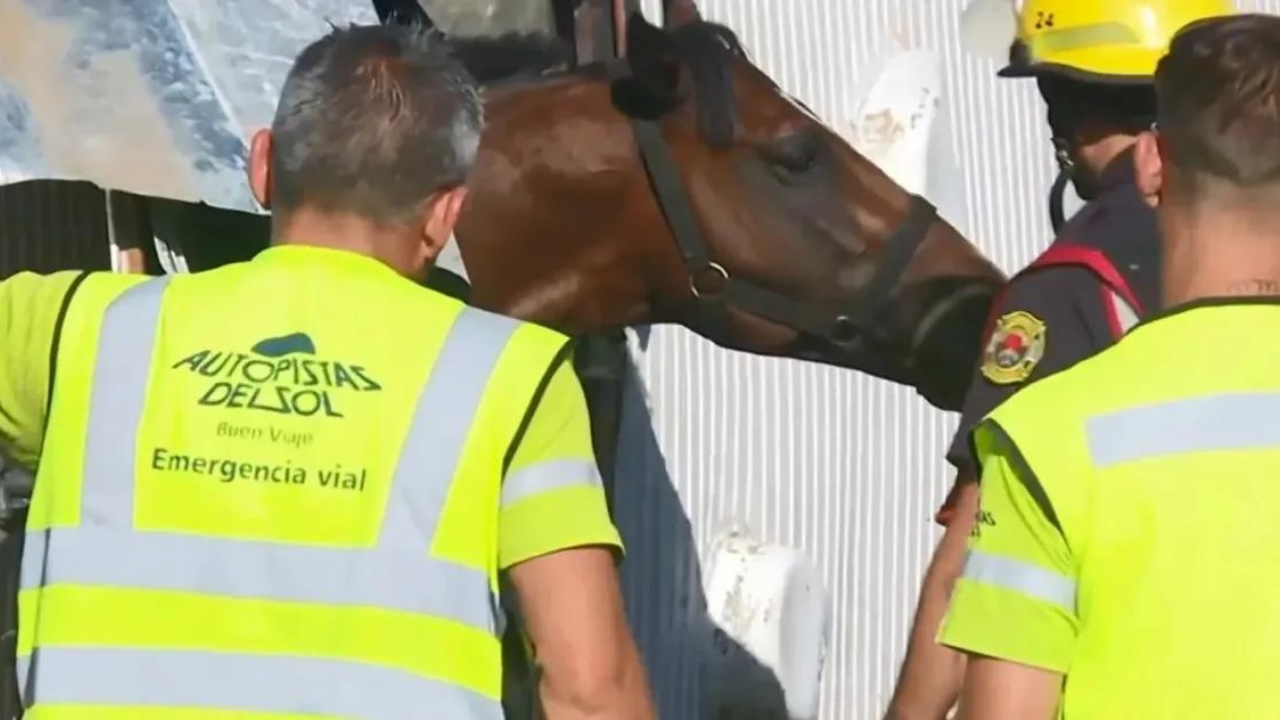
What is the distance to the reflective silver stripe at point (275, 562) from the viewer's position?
2.09 meters

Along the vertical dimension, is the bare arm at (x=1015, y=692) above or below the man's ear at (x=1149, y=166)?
below

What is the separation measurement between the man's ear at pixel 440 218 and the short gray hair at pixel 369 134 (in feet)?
0.05

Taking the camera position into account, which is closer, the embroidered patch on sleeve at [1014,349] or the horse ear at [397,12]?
the embroidered patch on sleeve at [1014,349]

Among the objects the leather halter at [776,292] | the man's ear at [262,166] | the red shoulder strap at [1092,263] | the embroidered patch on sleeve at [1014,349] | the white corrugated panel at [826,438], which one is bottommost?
the white corrugated panel at [826,438]

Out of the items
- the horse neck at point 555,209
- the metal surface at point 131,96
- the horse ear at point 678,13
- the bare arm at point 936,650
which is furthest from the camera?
the horse ear at point 678,13

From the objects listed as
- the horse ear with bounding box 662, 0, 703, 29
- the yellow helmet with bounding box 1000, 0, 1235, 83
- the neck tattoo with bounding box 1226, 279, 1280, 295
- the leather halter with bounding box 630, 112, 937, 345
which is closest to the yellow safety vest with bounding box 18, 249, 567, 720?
the neck tattoo with bounding box 1226, 279, 1280, 295

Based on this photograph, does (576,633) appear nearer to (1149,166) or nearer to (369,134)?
(369,134)

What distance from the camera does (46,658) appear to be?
7.03ft

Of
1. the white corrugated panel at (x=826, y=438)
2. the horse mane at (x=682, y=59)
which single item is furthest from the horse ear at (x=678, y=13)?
the white corrugated panel at (x=826, y=438)

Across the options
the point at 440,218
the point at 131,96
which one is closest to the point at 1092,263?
the point at 440,218

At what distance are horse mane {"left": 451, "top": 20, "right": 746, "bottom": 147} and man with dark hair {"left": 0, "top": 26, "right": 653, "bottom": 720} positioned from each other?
6.72ft

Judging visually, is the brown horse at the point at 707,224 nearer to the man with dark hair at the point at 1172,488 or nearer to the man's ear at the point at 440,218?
the man's ear at the point at 440,218

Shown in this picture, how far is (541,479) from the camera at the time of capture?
7.06 feet

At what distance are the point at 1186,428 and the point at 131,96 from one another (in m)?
2.18
